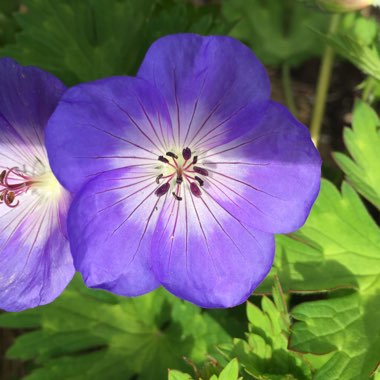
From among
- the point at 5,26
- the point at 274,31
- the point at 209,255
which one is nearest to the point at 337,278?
the point at 209,255

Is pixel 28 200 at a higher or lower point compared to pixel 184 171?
lower

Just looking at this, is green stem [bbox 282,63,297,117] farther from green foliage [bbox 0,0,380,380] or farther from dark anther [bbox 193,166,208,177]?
dark anther [bbox 193,166,208,177]

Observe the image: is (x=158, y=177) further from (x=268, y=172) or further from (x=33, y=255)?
(x=33, y=255)

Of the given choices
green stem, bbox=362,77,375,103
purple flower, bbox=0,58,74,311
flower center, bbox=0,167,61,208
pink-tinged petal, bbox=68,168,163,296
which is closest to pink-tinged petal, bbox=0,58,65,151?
purple flower, bbox=0,58,74,311

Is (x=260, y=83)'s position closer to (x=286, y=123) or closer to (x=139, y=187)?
(x=286, y=123)

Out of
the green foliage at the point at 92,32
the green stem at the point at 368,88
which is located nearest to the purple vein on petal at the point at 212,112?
the green foliage at the point at 92,32

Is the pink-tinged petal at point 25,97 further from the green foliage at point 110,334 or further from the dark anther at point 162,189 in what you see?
the green foliage at point 110,334
